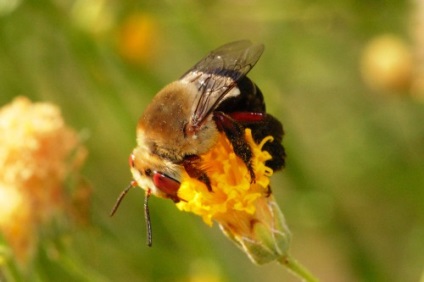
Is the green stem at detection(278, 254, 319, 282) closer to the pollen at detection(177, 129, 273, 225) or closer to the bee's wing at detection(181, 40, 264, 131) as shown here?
the pollen at detection(177, 129, 273, 225)

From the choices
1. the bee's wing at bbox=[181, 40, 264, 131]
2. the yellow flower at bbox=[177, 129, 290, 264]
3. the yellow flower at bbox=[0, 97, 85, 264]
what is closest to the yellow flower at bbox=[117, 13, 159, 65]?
the yellow flower at bbox=[0, 97, 85, 264]

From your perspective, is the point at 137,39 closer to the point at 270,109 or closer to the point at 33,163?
the point at 270,109

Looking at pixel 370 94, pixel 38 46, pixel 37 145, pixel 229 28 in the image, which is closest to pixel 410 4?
pixel 370 94

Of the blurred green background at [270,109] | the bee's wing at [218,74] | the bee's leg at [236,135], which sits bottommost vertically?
the blurred green background at [270,109]

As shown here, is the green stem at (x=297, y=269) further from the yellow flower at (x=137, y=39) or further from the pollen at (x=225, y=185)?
the yellow flower at (x=137, y=39)

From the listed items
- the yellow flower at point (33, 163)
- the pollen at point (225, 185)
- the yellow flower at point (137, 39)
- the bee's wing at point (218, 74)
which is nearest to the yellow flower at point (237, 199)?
the pollen at point (225, 185)

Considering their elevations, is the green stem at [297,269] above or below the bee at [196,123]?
below

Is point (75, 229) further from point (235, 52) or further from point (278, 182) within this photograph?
point (278, 182)
